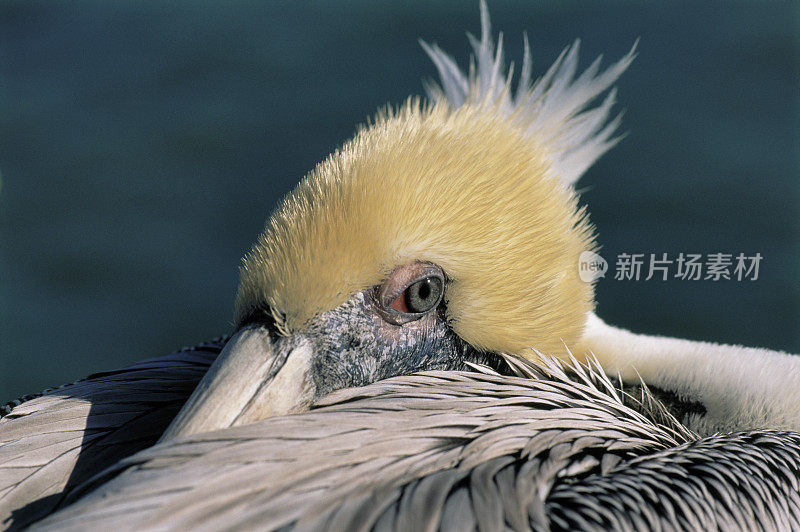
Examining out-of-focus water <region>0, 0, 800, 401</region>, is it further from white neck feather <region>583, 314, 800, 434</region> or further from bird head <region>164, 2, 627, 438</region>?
bird head <region>164, 2, 627, 438</region>

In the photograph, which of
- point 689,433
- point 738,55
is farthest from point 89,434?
point 738,55

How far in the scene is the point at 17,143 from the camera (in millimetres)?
2658

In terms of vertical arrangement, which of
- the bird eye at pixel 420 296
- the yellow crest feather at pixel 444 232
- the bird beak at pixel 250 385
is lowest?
the bird beak at pixel 250 385

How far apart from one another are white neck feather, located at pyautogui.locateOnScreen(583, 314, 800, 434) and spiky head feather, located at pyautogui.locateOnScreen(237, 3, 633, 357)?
0.55 ft

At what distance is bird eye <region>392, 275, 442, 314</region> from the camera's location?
0.83m

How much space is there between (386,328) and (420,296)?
0.17 feet

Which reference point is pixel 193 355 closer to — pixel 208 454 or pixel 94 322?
pixel 208 454

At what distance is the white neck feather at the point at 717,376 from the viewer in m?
0.96
